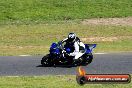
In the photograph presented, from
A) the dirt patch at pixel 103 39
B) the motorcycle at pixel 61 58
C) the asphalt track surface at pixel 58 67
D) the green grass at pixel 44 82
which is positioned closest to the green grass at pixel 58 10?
the dirt patch at pixel 103 39

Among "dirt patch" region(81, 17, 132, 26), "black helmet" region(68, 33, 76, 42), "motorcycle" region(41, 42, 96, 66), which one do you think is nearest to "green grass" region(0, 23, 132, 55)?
"dirt patch" region(81, 17, 132, 26)

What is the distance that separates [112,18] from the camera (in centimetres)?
3903

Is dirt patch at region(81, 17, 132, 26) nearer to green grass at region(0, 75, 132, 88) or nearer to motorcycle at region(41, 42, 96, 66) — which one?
motorcycle at region(41, 42, 96, 66)

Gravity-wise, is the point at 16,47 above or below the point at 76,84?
below

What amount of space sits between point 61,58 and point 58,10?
2133 cm

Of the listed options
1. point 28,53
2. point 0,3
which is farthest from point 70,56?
point 0,3

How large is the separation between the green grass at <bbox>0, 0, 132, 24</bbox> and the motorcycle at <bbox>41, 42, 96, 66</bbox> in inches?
647

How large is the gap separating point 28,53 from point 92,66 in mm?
5096

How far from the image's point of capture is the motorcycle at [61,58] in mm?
21250

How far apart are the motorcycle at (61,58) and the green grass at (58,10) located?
16431mm

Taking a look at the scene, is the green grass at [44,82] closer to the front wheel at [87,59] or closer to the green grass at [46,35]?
the front wheel at [87,59]

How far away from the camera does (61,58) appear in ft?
69.9

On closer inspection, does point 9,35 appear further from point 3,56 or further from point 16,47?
point 3,56

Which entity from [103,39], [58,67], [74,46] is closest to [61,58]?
[58,67]
